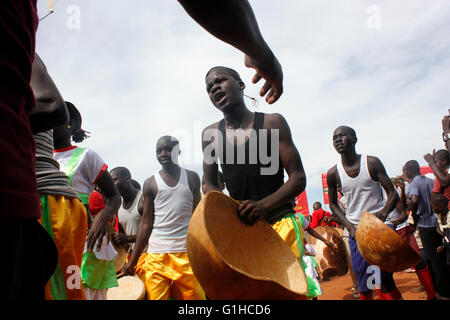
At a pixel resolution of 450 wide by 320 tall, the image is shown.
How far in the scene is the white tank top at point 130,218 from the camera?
543cm

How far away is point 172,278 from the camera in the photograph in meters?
4.18

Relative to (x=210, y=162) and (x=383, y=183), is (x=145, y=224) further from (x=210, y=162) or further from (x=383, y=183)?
(x=383, y=183)

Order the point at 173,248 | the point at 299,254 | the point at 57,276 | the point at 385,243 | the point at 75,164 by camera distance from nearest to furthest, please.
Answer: the point at 57,276, the point at 299,254, the point at 75,164, the point at 385,243, the point at 173,248

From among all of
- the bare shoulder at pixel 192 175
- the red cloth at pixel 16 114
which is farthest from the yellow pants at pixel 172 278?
the red cloth at pixel 16 114

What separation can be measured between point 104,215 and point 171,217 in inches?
57.6

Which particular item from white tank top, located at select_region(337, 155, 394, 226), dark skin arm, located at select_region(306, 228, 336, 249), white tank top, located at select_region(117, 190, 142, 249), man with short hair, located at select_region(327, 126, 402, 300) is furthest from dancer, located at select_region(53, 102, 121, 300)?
dark skin arm, located at select_region(306, 228, 336, 249)

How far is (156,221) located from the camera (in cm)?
Answer: 456

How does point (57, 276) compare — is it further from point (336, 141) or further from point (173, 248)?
point (336, 141)

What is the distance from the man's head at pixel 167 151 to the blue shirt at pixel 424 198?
431 centimetres

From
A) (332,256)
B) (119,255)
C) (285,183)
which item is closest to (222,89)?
(285,183)

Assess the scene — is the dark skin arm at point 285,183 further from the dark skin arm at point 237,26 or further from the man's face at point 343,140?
the man's face at point 343,140

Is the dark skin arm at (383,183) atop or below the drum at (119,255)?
atop
